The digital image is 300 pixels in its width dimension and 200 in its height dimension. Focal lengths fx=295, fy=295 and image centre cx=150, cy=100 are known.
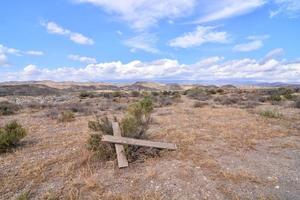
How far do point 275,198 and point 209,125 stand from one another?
698 cm

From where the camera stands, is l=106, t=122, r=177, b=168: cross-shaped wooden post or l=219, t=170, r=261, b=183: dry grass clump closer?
l=219, t=170, r=261, b=183: dry grass clump

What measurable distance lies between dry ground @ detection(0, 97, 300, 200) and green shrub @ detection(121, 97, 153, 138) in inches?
43.5

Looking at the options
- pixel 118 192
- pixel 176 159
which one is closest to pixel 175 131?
pixel 176 159

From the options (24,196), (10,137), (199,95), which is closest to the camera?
(24,196)

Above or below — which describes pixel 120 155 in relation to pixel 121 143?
below

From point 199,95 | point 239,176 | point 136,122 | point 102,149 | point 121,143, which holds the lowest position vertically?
point 199,95

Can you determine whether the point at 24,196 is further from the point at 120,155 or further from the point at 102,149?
the point at 102,149

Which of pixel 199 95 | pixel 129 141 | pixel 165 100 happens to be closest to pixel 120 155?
pixel 129 141

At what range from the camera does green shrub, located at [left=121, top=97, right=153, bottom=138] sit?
802 cm

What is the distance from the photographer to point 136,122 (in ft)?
27.7

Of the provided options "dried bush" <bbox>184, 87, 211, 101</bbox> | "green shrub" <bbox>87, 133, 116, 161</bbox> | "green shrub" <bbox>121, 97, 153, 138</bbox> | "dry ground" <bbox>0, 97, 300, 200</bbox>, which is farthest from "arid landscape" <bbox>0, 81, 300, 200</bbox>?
"dried bush" <bbox>184, 87, 211, 101</bbox>

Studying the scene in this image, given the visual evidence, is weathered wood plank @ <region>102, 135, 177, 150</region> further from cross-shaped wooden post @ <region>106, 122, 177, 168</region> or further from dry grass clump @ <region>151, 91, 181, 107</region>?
dry grass clump @ <region>151, 91, 181, 107</region>

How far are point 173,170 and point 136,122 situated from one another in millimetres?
2392

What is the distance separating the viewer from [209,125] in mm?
12086
